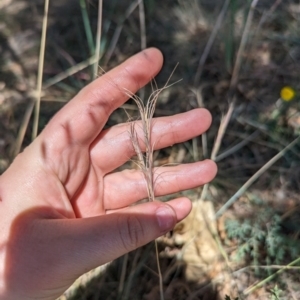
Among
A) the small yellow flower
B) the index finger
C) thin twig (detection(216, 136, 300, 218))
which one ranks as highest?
the index finger

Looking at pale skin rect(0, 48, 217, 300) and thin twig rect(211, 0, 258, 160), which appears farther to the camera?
thin twig rect(211, 0, 258, 160)

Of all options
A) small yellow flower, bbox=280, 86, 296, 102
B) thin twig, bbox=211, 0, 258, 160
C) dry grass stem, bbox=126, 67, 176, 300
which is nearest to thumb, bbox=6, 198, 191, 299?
dry grass stem, bbox=126, 67, 176, 300

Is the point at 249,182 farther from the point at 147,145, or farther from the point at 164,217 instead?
the point at 164,217

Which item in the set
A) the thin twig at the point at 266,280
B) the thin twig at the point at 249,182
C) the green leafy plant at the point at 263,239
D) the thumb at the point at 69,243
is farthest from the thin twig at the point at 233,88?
the thumb at the point at 69,243

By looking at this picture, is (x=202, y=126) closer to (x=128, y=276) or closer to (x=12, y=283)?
(x=128, y=276)

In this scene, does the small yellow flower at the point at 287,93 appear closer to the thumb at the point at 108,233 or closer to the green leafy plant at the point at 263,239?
the green leafy plant at the point at 263,239

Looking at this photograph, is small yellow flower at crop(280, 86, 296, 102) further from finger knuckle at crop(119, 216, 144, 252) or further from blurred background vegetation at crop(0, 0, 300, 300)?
finger knuckle at crop(119, 216, 144, 252)

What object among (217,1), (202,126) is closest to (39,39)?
(217,1)

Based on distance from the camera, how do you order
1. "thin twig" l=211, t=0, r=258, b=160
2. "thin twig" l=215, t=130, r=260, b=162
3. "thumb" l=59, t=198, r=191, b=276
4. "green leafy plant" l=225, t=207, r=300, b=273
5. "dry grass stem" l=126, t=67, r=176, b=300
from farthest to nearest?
"thin twig" l=215, t=130, r=260, b=162 → "thin twig" l=211, t=0, r=258, b=160 → "green leafy plant" l=225, t=207, r=300, b=273 → "dry grass stem" l=126, t=67, r=176, b=300 → "thumb" l=59, t=198, r=191, b=276
